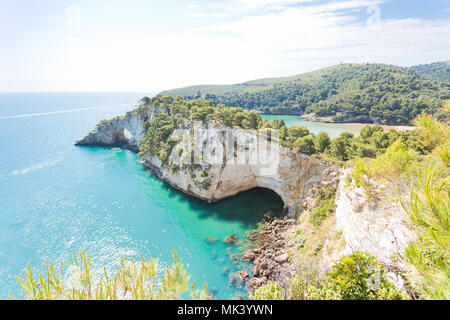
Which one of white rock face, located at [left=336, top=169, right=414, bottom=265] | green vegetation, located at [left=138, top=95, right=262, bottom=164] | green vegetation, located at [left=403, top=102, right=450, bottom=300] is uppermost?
green vegetation, located at [left=138, top=95, right=262, bottom=164]

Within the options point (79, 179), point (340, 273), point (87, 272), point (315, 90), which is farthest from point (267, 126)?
point (315, 90)

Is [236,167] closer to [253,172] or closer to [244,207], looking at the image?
[253,172]

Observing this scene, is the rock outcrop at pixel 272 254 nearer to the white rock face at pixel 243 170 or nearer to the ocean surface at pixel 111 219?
the ocean surface at pixel 111 219

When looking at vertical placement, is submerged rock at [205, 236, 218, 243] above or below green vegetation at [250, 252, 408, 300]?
below

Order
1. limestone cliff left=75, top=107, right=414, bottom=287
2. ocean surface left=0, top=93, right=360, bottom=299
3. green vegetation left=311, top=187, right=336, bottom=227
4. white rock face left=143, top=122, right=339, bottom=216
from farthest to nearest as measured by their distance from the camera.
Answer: white rock face left=143, top=122, right=339, bottom=216 < ocean surface left=0, top=93, right=360, bottom=299 < green vegetation left=311, top=187, right=336, bottom=227 < limestone cliff left=75, top=107, right=414, bottom=287

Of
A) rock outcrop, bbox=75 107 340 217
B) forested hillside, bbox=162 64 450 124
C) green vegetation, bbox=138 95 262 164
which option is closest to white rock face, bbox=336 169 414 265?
rock outcrop, bbox=75 107 340 217

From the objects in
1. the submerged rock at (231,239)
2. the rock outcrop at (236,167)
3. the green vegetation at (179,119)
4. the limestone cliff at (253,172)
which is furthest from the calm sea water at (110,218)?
the green vegetation at (179,119)

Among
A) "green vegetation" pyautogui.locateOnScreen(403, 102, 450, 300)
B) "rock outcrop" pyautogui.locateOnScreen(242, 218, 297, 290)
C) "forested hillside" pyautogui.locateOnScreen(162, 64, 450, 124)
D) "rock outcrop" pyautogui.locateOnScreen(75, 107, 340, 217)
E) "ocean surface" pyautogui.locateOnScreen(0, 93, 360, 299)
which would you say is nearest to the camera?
"green vegetation" pyautogui.locateOnScreen(403, 102, 450, 300)

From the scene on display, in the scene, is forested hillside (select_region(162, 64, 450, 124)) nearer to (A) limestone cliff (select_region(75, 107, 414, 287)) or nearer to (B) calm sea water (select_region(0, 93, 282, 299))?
(A) limestone cliff (select_region(75, 107, 414, 287))
